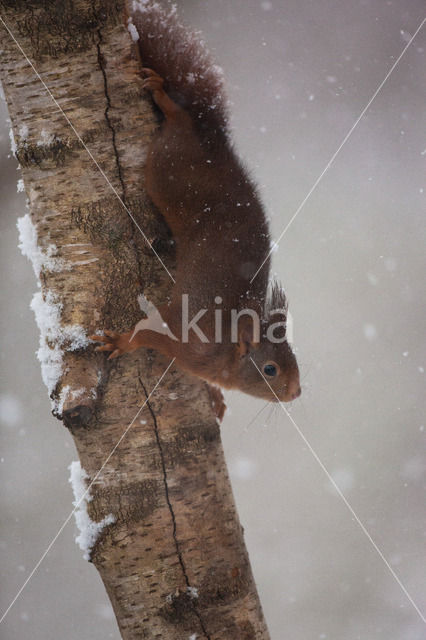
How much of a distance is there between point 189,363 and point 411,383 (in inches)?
120

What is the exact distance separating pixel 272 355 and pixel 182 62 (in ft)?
3.87

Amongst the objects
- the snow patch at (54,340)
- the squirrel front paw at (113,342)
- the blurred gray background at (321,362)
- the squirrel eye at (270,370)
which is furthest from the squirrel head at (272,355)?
the blurred gray background at (321,362)

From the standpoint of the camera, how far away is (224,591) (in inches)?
65.4

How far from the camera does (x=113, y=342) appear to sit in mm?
1675

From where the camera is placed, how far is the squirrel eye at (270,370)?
2.21 metres

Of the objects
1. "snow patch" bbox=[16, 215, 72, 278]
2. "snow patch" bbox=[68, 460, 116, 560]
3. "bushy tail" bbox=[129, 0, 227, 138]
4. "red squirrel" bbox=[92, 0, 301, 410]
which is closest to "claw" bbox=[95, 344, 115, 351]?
"red squirrel" bbox=[92, 0, 301, 410]

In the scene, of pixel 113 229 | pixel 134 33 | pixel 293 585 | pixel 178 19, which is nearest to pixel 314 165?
pixel 178 19

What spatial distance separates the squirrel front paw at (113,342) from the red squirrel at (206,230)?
0.21 feet

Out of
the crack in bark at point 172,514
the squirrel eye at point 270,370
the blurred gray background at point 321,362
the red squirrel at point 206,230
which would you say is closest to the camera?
the crack in bark at point 172,514

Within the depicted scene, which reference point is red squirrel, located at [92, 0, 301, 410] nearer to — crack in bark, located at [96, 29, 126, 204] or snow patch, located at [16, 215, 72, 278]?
crack in bark, located at [96, 29, 126, 204]

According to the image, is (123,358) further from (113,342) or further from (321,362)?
(321,362)

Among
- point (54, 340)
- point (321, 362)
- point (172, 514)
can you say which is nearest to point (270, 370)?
point (172, 514)

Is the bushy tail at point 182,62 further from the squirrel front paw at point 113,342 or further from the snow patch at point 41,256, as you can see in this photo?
the squirrel front paw at point 113,342

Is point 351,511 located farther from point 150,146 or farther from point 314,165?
point 150,146
